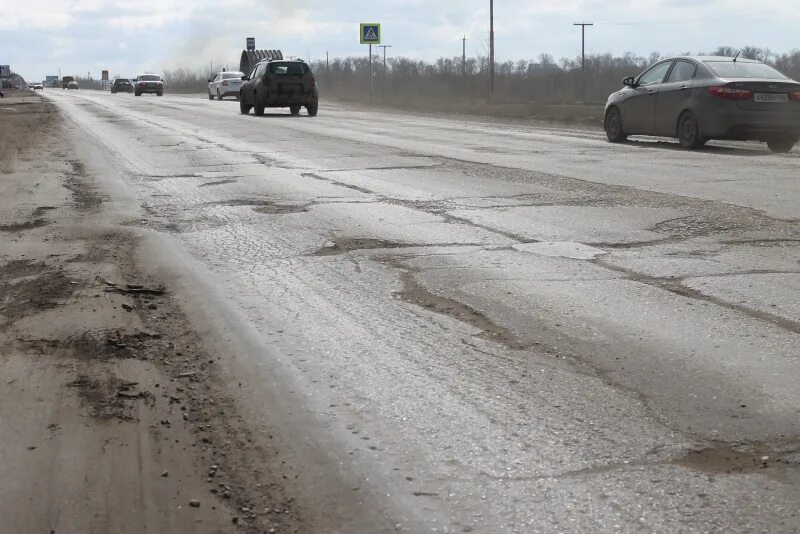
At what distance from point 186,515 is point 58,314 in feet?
8.54

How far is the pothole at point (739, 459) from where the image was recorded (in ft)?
10.2

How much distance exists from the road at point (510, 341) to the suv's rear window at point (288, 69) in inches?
807

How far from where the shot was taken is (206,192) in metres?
10.4

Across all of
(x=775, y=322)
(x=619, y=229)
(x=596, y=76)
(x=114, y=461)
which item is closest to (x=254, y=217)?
(x=619, y=229)

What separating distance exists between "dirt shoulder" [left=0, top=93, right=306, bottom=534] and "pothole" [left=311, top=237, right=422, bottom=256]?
4.23ft

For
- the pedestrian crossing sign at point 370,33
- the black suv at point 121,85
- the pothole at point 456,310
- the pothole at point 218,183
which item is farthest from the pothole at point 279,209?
the black suv at point 121,85

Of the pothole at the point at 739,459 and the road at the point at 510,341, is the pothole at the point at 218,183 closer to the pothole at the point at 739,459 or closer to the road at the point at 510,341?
the road at the point at 510,341

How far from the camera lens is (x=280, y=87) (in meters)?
30.8

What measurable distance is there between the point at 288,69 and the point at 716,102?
17732 mm

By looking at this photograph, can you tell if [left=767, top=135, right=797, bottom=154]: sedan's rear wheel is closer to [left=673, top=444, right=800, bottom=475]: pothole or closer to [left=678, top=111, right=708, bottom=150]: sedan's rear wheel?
[left=678, top=111, right=708, bottom=150]: sedan's rear wheel

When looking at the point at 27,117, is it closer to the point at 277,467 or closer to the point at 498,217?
the point at 498,217

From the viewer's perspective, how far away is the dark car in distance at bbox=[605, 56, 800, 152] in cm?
1550

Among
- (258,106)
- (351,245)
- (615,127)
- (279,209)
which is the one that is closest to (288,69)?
(258,106)

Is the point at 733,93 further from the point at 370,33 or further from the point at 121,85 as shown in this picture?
the point at 121,85
